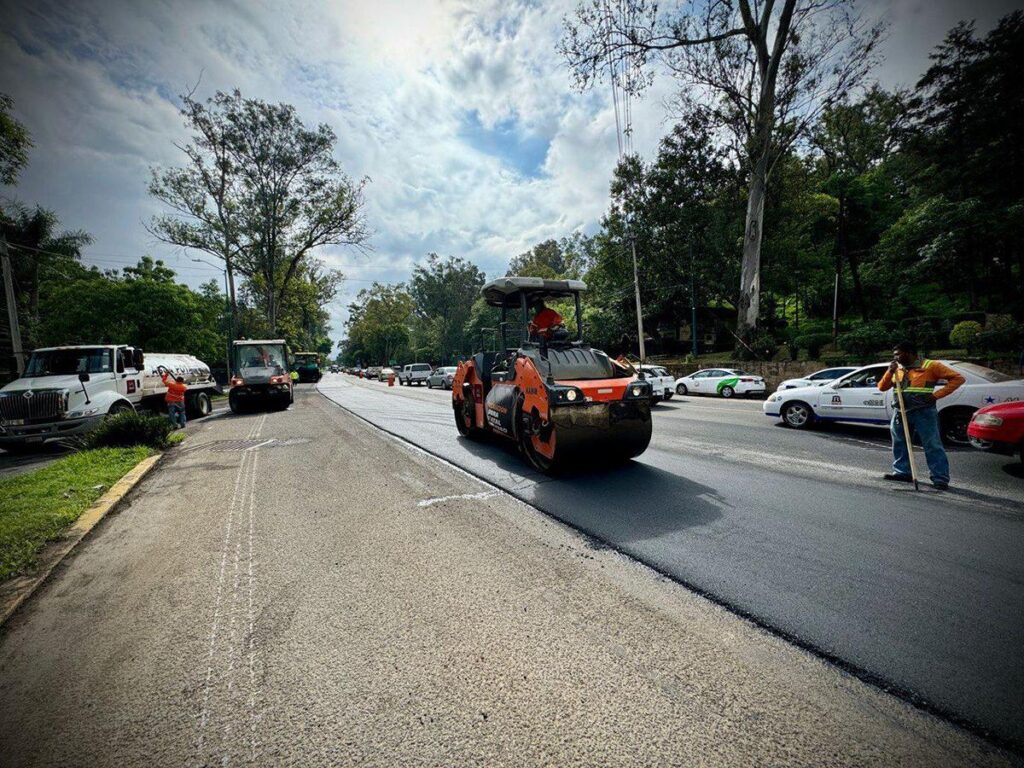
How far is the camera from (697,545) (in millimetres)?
3418

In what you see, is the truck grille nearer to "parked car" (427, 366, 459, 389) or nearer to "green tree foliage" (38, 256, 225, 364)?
"green tree foliage" (38, 256, 225, 364)

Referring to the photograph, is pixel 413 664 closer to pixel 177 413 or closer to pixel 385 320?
pixel 177 413

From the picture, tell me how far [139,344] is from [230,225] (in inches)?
487

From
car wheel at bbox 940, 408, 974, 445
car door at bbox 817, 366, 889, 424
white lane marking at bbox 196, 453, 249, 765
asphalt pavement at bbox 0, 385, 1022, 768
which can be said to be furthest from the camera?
car door at bbox 817, 366, 889, 424

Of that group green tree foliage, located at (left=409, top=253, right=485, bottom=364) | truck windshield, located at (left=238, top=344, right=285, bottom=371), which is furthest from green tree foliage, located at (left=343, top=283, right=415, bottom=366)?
truck windshield, located at (left=238, top=344, right=285, bottom=371)

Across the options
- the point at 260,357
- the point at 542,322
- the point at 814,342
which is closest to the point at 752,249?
the point at 814,342

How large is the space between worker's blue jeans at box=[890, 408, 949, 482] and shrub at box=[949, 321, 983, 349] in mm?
13195

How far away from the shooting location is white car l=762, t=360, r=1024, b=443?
6.50m

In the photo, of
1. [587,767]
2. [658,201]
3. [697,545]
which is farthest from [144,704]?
[658,201]

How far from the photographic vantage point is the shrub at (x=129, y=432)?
790cm

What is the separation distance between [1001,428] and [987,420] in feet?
0.54

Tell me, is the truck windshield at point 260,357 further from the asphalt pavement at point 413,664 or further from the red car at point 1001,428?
the red car at point 1001,428

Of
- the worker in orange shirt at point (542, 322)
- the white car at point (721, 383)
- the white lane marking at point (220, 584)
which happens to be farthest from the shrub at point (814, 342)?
the white lane marking at point (220, 584)

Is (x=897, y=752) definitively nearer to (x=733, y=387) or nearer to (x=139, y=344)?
(x=733, y=387)
